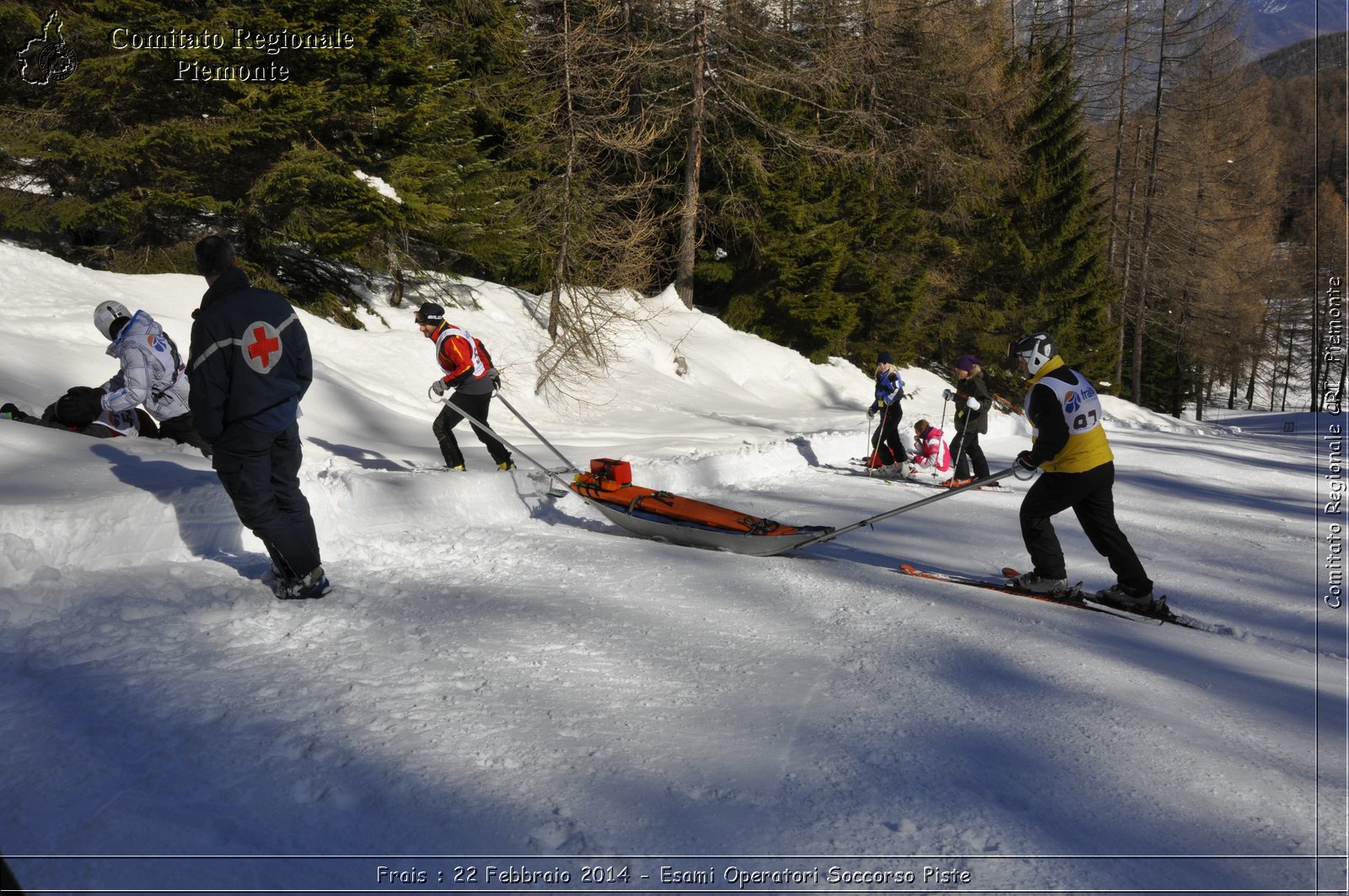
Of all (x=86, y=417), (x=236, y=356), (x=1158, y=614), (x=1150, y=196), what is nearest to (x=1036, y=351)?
(x=1158, y=614)

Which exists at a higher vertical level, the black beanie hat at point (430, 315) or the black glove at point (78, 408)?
the black beanie hat at point (430, 315)

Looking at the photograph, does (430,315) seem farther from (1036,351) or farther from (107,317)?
(1036,351)

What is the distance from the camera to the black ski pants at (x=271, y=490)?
4414 millimetres

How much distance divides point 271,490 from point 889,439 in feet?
29.2

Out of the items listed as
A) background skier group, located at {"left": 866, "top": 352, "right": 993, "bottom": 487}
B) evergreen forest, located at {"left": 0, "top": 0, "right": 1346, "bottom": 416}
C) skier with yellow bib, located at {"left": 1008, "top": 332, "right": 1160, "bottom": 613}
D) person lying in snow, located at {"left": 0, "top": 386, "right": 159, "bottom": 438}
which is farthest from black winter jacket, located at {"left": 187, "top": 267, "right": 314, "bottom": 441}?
background skier group, located at {"left": 866, "top": 352, "right": 993, "bottom": 487}

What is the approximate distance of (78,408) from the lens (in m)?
7.47

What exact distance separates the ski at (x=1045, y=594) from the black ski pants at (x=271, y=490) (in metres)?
4.08

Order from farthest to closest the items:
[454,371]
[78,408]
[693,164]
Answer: [693,164]
[454,371]
[78,408]

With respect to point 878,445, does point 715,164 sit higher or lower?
higher

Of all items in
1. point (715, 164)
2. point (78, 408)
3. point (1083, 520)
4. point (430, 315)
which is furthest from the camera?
point (715, 164)

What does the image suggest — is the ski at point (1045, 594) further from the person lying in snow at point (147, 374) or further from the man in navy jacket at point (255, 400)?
the person lying in snow at point (147, 374)

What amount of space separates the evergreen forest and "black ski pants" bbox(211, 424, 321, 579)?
7.57 meters

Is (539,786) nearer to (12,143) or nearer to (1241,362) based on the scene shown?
(12,143)

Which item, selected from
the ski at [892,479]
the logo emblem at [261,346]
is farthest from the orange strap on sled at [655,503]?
the ski at [892,479]
